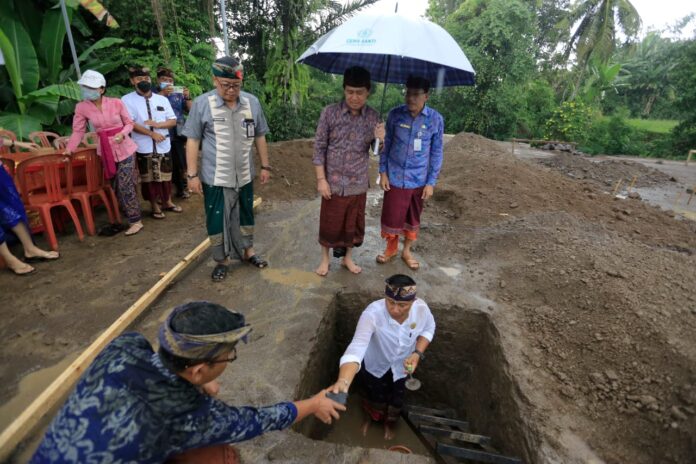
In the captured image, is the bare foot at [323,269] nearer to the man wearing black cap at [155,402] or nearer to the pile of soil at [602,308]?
the pile of soil at [602,308]

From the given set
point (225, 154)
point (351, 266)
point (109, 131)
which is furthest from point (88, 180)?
point (351, 266)

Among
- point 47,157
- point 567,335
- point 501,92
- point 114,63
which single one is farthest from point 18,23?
point 501,92

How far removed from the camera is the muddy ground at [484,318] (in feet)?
7.40

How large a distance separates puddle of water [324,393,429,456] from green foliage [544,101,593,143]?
18680 mm

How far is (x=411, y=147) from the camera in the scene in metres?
3.39

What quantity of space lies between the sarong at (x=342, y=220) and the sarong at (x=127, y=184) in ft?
7.99

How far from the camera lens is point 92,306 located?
309 centimetres

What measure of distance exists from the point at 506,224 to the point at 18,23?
7.73 meters

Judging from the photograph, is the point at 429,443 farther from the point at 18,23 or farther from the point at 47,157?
the point at 18,23

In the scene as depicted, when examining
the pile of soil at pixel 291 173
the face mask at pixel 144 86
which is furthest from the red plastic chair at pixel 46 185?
the pile of soil at pixel 291 173

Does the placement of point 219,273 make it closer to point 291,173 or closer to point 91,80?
point 91,80

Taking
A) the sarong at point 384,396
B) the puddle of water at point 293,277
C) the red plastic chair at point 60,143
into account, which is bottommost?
the sarong at point 384,396

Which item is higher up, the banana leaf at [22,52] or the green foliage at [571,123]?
the banana leaf at [22,52]

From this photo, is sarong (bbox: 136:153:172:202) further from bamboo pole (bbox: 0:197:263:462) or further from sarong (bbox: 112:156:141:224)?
bamboo pole (bbox: 0:197:263:462)
